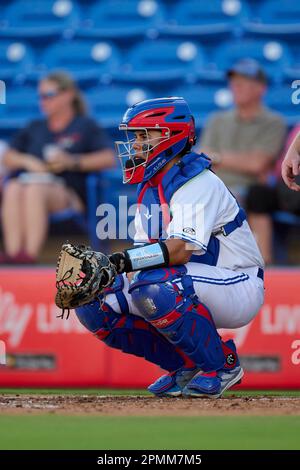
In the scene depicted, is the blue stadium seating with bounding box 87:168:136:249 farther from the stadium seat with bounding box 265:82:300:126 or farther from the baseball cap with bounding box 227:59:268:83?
the stadium seat with bounding box 265:82:300:126

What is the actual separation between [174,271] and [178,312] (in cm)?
25

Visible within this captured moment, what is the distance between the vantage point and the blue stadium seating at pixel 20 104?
10.9 metres

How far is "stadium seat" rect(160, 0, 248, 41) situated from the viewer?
10891 millimetres

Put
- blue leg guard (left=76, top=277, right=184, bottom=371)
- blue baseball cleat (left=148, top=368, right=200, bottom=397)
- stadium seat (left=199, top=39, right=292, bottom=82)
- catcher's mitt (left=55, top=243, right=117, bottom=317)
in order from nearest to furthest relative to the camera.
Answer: catcher's mitt (left=55, top=243, right=117, bottom=317)
blue leg guard (left=76, top=277, right=184, bottom=371)
blue baseball cleat (left=148, top=368, right=200, bottom=397)
stadium seat (left=199, top=39, right=292, bottom=82)

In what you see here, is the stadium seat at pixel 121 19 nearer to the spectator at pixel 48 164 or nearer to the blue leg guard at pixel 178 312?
the spectator at pixel 48 164

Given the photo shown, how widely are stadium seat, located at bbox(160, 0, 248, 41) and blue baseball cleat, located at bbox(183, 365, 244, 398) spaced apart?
6.13 metres

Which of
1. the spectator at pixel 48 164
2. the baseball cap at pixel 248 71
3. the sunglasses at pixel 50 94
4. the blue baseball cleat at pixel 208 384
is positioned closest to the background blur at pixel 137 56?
the spectator at pixel 48 164

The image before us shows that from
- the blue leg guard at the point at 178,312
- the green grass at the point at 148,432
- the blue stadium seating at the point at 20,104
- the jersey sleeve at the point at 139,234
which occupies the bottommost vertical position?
the green grass at the point at 148,432

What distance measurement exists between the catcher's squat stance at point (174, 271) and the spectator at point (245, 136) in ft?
12.2

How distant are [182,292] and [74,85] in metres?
5.14

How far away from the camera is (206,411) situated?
4852mm

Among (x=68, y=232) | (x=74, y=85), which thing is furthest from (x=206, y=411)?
(x=74, y=85)

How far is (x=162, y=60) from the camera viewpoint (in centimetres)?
1113

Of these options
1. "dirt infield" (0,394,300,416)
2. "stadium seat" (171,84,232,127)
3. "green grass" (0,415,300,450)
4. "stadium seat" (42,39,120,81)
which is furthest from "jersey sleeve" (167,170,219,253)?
"stadium seat" (42,39,120,81)
